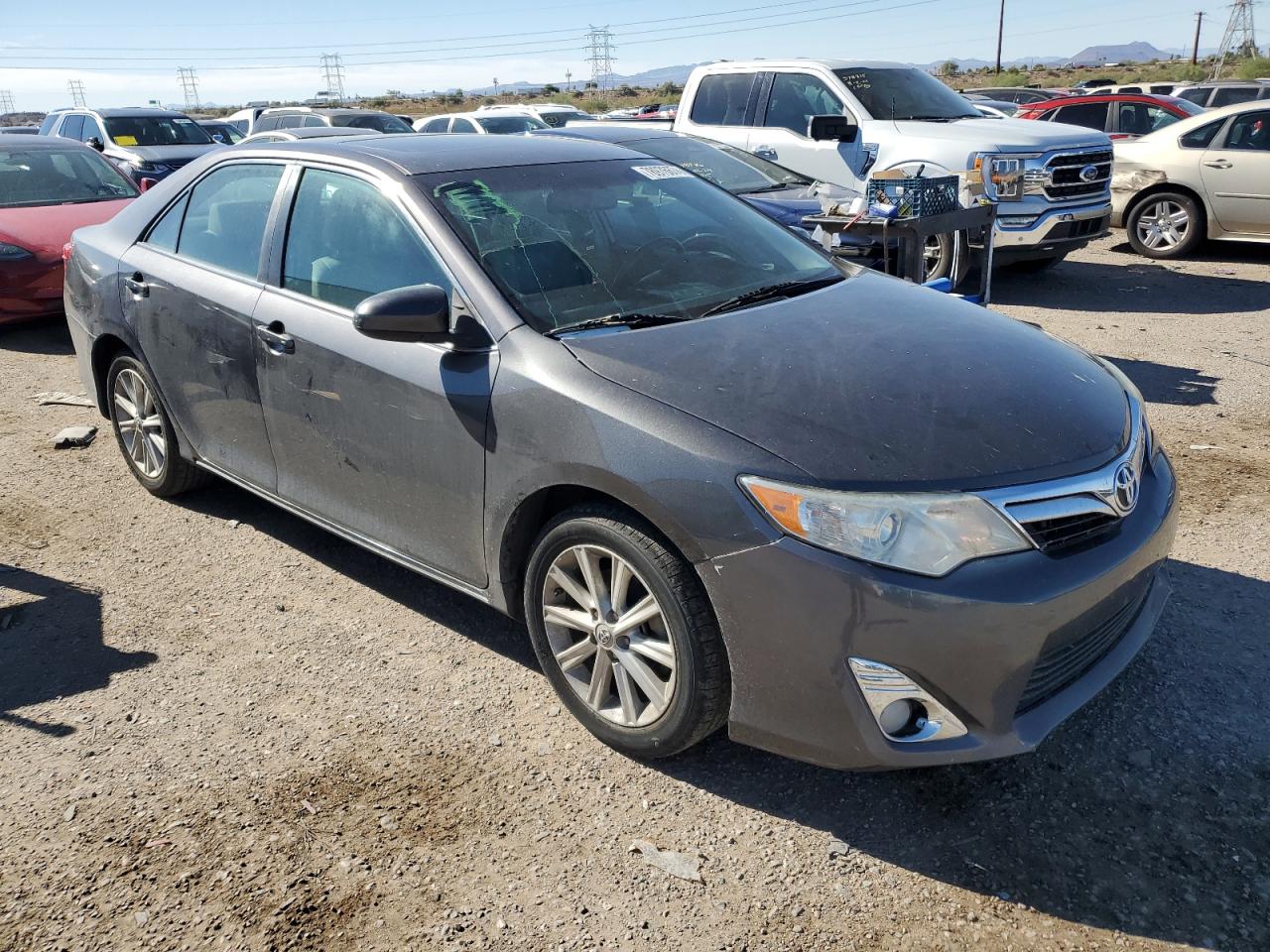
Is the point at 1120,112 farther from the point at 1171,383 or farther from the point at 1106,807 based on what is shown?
the point at 1106,807

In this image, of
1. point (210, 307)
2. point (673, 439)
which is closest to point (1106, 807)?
point (673, 439)

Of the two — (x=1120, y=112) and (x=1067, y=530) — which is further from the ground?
(x=1120, y=112)

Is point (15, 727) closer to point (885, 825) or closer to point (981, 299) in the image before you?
point (885, 825)

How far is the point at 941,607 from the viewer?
8.07ft

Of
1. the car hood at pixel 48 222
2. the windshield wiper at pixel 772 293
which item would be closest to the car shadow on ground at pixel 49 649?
the windshield wiper at pixel 772 293

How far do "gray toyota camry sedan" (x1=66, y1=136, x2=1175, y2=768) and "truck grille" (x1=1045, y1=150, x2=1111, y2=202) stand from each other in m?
6.13

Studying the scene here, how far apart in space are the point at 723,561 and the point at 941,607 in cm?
54

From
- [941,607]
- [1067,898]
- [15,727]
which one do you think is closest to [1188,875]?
[1067,898]

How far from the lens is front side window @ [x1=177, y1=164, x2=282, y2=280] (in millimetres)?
4117

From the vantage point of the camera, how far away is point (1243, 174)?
10.6m

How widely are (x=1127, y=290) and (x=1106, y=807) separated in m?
8.53

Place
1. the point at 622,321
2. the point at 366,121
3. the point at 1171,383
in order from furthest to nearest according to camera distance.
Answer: the point at 366,121 < the point at 1171,383 < the point at 622,321

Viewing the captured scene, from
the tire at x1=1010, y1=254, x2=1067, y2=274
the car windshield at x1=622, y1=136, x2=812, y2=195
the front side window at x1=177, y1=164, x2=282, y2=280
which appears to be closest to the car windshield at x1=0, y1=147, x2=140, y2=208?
the car windshield at x1=622, y1=136, x2=812, y2=195

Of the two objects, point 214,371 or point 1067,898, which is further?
point 214,371
